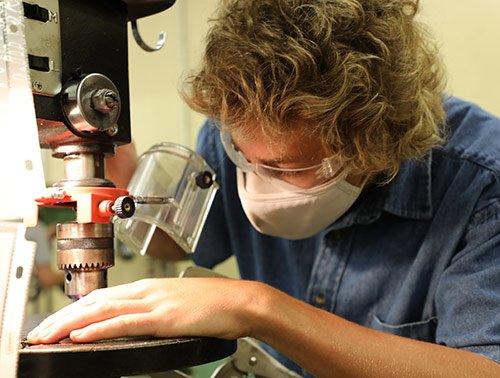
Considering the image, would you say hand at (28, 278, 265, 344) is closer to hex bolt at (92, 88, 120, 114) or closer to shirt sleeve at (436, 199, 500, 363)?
hex bolt at (92, 88, 120, 114)

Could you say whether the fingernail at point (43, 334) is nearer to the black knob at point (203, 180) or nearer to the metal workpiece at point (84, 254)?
the metal workpiece at point (84, 254)

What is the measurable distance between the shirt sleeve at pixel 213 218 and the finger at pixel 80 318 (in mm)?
687

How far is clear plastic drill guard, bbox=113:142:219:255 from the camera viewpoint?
0.93 m

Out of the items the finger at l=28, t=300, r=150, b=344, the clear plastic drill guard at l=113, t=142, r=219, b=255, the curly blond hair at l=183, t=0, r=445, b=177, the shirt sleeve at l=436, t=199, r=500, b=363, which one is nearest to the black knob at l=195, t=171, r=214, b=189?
the clear plastic drill guard at l=113, t=142, r=219, b=255

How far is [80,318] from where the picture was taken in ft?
2.10

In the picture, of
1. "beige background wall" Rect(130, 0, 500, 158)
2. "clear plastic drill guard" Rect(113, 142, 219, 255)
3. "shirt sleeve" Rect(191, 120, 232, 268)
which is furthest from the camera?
"beige background wall" Rect(130, 0, 500, 158)

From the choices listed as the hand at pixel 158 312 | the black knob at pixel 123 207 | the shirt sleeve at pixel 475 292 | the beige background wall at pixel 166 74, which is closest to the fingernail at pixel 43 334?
the hand at pixel 158 312

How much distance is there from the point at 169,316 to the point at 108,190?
18 cm

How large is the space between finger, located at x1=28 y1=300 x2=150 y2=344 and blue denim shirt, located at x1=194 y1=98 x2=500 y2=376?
1.86 feet

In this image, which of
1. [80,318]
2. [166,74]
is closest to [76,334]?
[80,318]

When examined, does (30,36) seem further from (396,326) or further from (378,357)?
(396,326)

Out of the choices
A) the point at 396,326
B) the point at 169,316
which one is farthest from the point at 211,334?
the point at 396,326

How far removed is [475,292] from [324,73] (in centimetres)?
45

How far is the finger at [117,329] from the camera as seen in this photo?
62 centimetres
